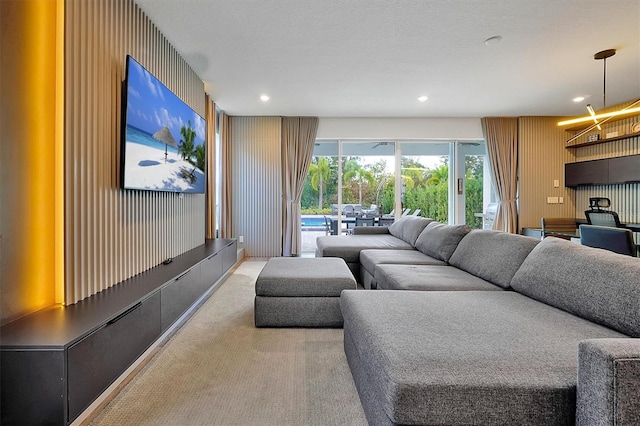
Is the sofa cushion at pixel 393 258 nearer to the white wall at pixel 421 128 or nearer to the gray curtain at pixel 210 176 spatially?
the gray curtain at pixel 210 176

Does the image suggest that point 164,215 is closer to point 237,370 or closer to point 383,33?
point 237,370

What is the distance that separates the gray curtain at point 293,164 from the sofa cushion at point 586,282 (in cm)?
400

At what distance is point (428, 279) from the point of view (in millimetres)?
2367

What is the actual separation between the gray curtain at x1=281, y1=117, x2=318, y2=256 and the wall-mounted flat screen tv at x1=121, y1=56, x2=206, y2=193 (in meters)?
2.32

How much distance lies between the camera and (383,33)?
2.82m

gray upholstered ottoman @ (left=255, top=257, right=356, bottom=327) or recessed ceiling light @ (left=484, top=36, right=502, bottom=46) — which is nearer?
gray upholstered ottoman @ (left=255, top=257, right=356, bottom=327)

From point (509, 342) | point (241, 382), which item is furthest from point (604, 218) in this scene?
point (241, 382)

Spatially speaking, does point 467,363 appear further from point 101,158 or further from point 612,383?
point 101,158

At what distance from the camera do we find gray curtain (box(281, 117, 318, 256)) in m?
5.61

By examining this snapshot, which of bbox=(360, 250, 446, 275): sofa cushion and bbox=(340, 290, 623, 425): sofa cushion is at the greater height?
bbox=(360, 250, 446, 275): sofa cushion

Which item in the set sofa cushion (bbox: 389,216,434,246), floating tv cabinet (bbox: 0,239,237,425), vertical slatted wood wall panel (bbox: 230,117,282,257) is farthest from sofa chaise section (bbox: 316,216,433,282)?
floating tv cabinet (bbox: 0,239,237,425)

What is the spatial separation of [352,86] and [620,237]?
10.1 ft

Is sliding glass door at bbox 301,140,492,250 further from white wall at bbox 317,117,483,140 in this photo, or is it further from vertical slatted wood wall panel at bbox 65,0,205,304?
vertical slatted wood wall panel at bbox 65,0,205,304

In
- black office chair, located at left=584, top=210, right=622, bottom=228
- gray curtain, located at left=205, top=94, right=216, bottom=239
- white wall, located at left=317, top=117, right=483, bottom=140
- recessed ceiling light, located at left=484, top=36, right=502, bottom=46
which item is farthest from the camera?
white wall, located at left=317, top=117, right=483, bottom=140
